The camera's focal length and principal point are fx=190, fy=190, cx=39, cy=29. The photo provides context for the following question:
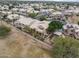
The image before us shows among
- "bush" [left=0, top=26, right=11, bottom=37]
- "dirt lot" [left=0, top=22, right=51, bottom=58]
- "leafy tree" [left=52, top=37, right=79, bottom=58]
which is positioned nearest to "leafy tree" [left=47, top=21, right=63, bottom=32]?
"leafy tree" [left=52, top=37, right=79, bottom=58]

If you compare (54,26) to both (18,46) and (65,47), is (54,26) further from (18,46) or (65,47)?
(18,46)

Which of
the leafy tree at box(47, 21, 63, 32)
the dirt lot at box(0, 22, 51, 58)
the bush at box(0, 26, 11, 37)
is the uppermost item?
the leafy tree at box(47, 21, 63, 32)

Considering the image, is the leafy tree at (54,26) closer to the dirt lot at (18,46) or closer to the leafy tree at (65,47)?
the leafy tree at (65,47)

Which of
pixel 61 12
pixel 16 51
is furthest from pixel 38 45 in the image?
pixel 61 12

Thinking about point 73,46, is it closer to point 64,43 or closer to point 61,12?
point 64,43

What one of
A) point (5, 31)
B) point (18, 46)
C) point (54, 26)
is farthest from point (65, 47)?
point (5, 31)

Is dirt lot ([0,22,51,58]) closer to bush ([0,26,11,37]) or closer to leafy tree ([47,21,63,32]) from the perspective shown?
bush ([0,26,11,37])
